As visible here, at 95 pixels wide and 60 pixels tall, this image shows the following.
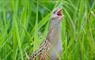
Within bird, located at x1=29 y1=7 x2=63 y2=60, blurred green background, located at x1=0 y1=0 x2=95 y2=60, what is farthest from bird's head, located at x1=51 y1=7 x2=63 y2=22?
blurred green background, located at x1=0 y1=0 x2=95 y2=60

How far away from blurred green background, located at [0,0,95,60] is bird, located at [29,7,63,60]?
0.80ft

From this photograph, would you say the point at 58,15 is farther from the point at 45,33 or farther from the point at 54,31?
the point at 45,33

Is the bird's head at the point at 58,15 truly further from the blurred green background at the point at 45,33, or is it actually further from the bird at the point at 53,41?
the blurred green background at the point at 45,33

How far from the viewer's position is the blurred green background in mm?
2408

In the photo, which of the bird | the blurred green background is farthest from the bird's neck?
the blurred green background

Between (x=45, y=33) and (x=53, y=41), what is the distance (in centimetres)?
55

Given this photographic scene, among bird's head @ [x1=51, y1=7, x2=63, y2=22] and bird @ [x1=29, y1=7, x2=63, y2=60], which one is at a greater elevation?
bird's head @ [x1=51, y1=7, x2=63, y2=22]

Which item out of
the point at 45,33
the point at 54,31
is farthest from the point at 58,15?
the point at 45,33

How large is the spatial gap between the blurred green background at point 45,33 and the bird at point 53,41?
0.80 feet

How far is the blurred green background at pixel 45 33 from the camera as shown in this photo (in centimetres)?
241

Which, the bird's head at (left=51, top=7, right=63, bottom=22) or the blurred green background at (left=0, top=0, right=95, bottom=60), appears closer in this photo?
the bird's head at (left=51, top=7, right=63, bottom=22)

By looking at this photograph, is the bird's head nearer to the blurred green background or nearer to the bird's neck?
the bird's neck

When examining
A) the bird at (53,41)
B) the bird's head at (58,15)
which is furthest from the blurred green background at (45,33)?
the bird's head at (58,15)

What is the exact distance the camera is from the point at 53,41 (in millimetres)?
2039
